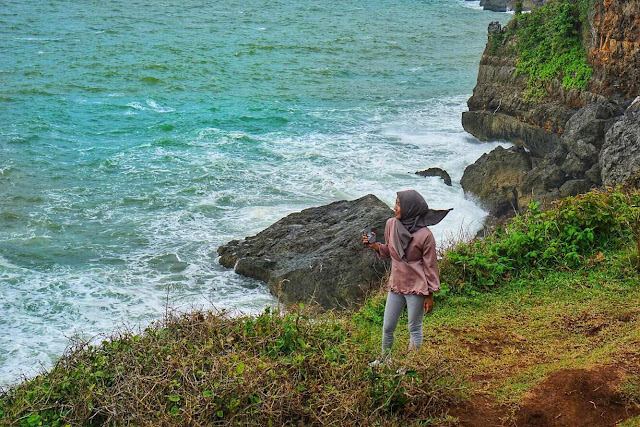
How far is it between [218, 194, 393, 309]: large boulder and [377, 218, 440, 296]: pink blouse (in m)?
3.48

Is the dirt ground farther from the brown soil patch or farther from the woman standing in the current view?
the woman standing

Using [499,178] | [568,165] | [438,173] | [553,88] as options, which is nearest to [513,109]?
[553,88]

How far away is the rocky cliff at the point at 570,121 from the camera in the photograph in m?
14.8

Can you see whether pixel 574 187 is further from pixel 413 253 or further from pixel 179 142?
pixel 179 142

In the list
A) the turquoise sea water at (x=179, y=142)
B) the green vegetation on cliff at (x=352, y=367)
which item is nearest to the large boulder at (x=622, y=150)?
the turquoise sea water at (x=179, y=142)

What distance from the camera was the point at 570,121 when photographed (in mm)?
16469

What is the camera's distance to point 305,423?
18.9ft

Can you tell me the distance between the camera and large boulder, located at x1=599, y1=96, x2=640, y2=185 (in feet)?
43.9

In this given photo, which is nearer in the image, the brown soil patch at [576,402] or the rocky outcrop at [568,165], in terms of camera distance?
the brown soil patch at [576,402]

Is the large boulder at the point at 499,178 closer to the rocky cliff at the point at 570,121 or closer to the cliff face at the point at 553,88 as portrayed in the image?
the rocky cliff at the point at 570,121

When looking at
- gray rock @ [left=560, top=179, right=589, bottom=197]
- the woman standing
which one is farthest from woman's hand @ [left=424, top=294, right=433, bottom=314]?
gray rock @ [left=560, top=179, right=589, bottom=197]

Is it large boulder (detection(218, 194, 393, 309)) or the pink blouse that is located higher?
the pink blouse

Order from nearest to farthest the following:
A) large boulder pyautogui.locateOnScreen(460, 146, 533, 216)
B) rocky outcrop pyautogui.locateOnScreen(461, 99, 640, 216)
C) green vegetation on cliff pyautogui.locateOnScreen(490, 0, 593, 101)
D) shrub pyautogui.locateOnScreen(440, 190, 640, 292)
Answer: shrub pyautogui.locateOnScreen(440, 190, 640, 292) < rocky outcrop pyautogui.locateOnScreen(461, 99, 640, 216) < large boulder pyautogui.locateOnScreen(460, 146, 533, 216) < green vegetation on cliff pyautogui.locateOnScreen(490, 0, 593, 101)

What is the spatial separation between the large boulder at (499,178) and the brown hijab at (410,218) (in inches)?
411
